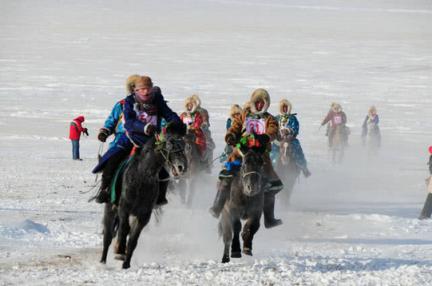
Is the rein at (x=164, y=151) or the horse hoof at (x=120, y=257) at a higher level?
the rein at (x=164, y=151)

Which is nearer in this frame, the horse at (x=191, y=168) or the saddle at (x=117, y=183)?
the saddle at (x=117, y=183)

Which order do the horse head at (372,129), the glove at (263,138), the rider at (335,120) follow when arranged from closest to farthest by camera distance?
the glove at (263,138) → the rider at (335,120) → the horse head at (372,129)

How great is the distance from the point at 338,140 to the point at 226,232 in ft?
59.2

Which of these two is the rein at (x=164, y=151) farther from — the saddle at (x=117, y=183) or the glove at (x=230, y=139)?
the glove at (x=230, y=139)

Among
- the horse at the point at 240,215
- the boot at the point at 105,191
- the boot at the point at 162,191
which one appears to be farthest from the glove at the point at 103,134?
the horse at the point at 240,215

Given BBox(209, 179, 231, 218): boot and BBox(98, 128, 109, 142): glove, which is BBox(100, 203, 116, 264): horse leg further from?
BBox(209, 179, 231, 218): boot

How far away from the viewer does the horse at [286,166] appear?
60.5 ft

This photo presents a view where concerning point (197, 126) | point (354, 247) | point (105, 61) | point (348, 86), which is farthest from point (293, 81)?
point (354, 247)

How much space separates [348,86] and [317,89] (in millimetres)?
3460

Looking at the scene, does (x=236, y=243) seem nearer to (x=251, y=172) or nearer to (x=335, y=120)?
(x=251, y=172)

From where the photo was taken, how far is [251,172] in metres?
11.1

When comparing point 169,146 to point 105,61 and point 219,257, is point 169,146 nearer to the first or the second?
point 219,257

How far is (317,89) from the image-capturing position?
58.6 metres

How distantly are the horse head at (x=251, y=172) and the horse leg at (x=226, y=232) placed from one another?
0.51 metres
